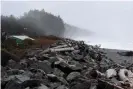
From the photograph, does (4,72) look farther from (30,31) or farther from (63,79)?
(30,31)

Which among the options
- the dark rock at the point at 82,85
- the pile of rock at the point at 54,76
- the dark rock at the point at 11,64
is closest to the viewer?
the pile of rock at the point at 54,76

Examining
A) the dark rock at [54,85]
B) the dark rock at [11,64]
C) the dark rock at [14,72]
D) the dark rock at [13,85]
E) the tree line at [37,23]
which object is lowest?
the dark rock at [54,85]

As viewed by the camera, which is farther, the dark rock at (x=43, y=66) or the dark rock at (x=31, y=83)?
the dark rock at (x=43, y=66)

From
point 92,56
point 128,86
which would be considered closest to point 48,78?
point 128,86

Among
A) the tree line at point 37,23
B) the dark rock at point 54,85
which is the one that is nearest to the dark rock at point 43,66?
the dark rock at point 54,85

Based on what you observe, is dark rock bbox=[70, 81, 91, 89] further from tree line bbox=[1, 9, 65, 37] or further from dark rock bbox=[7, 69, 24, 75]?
tree line bbox=[1, 9, 65, 37]

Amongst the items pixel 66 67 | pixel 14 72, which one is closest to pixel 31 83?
pixel 14 72

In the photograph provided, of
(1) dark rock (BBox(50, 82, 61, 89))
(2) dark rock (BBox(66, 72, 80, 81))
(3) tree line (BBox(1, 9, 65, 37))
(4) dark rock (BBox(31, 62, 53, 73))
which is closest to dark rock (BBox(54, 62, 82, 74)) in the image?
(2) dark rock (BBox(66, 72, 80, 81))

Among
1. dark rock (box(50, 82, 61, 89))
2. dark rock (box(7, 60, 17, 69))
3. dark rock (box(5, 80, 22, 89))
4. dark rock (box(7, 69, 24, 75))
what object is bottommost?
dark rock (box(50, 82, 61, 89))

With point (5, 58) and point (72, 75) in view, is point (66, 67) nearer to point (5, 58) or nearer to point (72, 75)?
point (72, 75)

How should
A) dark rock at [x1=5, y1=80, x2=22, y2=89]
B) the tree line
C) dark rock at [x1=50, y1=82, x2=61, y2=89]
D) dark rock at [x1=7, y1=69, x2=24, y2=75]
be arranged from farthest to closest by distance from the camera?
the tree line
dark rock at [x1=7, y1=69, x2=24, y2=75]
dark rock at [x1=50, y1=82, x2=61, y2=89]
dark rock at [x1=5, y1=80, x2=22, y2=89]

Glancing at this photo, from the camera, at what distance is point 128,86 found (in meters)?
12.0

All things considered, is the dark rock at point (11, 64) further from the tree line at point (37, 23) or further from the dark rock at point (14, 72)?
the tree line at point (37, 23)

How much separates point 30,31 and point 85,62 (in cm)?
2217
